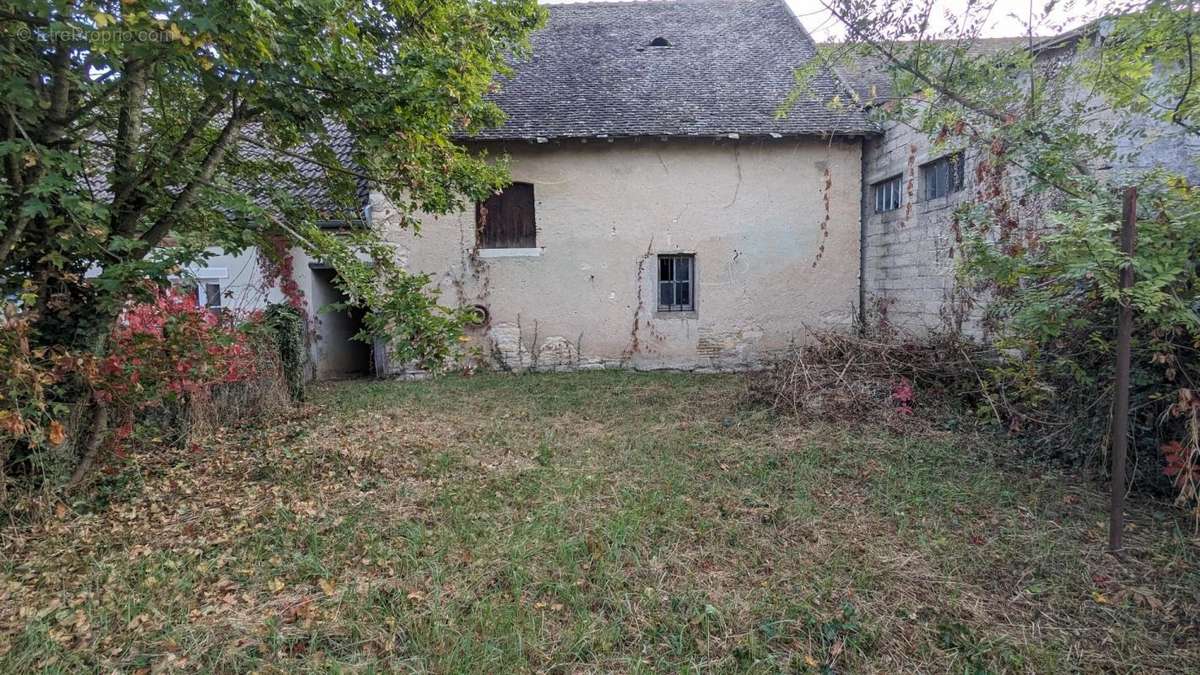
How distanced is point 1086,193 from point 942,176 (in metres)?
5.09

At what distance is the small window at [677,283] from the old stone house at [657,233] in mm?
26

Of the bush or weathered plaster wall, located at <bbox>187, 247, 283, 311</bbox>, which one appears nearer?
the bush

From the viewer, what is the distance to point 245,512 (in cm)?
383

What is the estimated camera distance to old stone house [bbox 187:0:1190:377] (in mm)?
9516

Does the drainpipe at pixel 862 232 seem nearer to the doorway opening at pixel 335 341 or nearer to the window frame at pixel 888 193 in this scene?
the window frame at pixel 888 193

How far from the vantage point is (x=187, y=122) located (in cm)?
442

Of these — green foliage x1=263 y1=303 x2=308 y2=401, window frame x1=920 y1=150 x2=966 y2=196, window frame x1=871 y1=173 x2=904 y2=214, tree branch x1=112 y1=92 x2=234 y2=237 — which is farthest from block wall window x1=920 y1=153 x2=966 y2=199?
green foliage x1=263 y1=303 x2=308 y2=401

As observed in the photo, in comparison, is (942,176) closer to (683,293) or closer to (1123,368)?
(683,293)

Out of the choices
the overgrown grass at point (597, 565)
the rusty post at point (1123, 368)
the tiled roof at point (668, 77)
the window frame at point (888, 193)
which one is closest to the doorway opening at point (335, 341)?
the tiled roof at point (668, 77)

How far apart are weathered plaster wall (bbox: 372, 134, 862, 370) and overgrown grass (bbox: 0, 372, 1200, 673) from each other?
15.9 feet

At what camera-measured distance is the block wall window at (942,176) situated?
7.41m

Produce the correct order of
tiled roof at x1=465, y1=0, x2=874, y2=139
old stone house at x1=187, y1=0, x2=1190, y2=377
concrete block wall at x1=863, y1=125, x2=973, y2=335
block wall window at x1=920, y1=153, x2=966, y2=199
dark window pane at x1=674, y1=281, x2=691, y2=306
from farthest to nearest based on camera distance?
dark window pane at x1=674, y1=281, x2=691, y2=306, old stone house at x1=187, y1=0, x2=1190, y2=377, tiled roof at x1=465, y1=0, x2=874, y2=139, concrete block wall at x1=863, y1=125, x2=973, y2=335, block wall window at x1=920, y1=153, x2=966, y2=199

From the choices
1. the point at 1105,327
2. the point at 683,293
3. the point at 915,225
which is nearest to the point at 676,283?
the point at 683,293

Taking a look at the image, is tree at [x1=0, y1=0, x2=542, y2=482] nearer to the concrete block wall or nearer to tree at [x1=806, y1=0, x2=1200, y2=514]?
tree at [x1=806, y1=0, x2=1200, y2=514]
